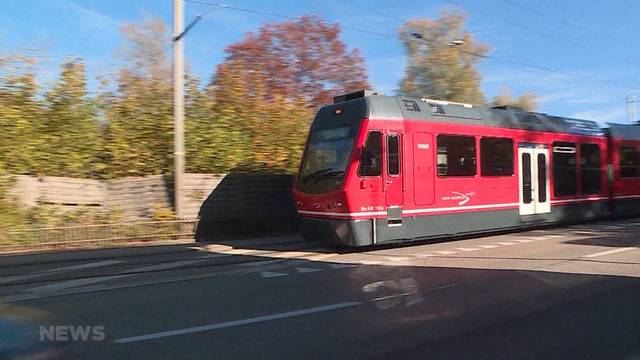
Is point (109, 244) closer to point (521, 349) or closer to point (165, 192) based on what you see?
point (165, 192)

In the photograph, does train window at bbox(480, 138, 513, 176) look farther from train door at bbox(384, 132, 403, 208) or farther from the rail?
the rail

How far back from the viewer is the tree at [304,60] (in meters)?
38.5

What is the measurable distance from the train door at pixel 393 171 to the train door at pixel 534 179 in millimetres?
4779

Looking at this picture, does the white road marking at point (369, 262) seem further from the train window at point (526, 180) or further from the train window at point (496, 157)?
the train window at point (526, 180)

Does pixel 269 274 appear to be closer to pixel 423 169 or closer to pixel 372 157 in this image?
pixel 372 157

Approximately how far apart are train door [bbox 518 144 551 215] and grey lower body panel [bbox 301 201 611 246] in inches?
10.1

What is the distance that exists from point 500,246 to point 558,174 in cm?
507

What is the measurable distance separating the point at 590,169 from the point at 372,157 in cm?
976

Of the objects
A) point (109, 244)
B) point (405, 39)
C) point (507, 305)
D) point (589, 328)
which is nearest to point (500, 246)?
point (507, 305)

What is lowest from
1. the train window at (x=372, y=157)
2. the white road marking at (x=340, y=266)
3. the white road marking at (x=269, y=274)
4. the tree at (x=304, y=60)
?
the white road marking at (x=269, y=274)

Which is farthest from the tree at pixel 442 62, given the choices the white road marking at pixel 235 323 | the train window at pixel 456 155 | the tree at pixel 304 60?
the white road marking at pixel 235 323

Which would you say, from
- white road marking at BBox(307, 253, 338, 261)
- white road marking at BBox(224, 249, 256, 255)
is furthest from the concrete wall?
white road marking at BBox(307, 253, 338, 261)

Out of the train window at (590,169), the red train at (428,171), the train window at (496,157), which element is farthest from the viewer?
the train window at (590,169)

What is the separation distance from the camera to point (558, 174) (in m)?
17.1
